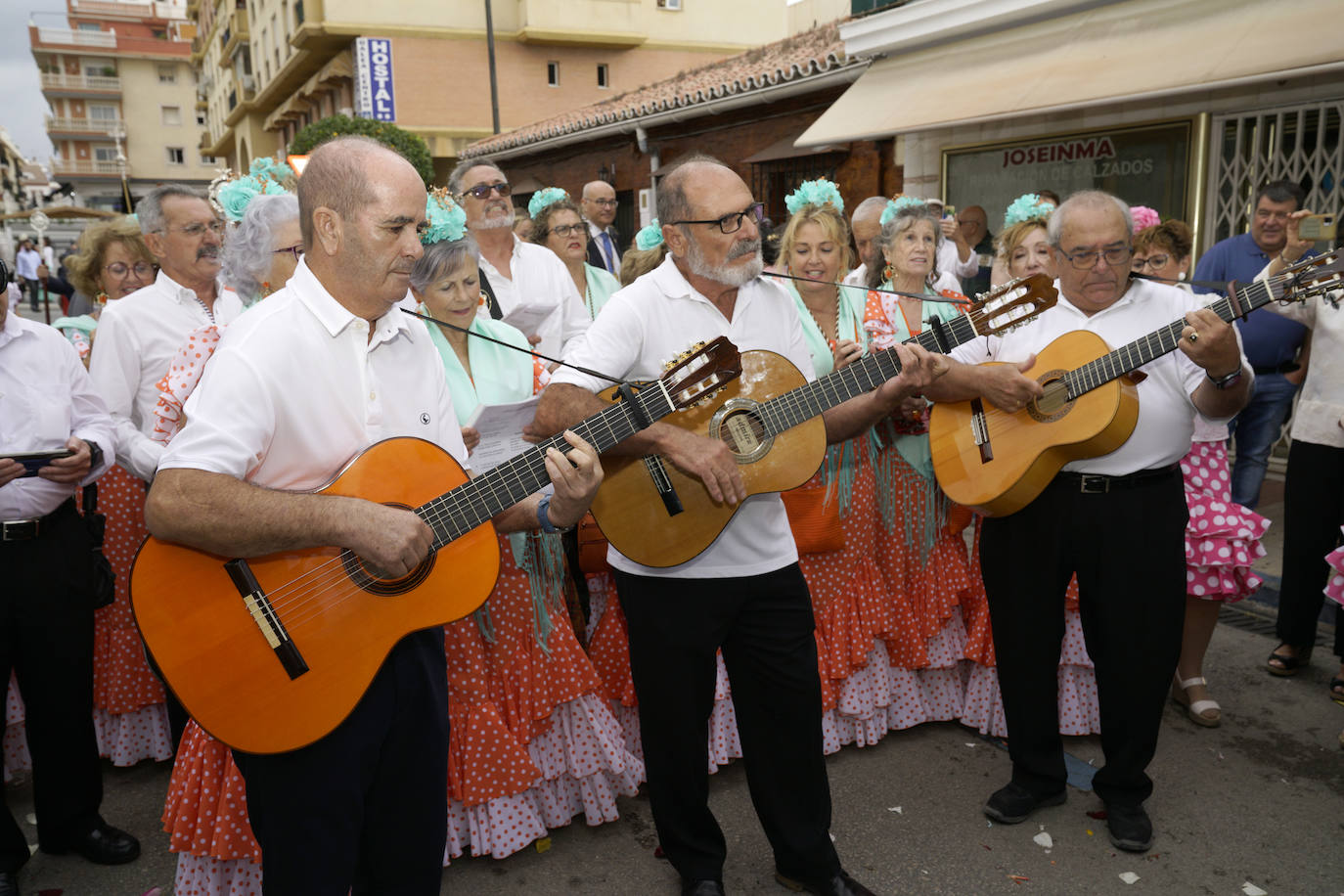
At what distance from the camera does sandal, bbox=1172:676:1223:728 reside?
4.31 m

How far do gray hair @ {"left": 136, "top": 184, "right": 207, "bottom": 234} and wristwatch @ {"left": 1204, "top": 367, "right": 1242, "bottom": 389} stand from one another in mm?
4098

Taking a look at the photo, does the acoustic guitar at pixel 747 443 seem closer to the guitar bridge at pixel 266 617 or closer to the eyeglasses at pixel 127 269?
the guitar bridge at pixel 266 617

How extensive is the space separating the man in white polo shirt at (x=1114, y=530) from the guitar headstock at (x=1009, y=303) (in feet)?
1.12

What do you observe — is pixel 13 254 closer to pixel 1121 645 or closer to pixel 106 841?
pixel 106 841

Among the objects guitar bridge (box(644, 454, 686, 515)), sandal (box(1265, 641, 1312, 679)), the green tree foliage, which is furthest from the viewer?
the green tree foliage

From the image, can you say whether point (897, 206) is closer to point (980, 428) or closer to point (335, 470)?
point (980, 428)

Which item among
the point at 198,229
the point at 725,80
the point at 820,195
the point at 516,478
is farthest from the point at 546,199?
the point at 725,80

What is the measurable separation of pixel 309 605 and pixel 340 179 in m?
0.94

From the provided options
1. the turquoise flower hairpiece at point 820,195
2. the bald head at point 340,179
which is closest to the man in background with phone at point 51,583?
the bald head at point 340,179

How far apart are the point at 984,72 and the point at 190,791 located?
375 inches

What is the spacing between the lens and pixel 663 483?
9.47 feet

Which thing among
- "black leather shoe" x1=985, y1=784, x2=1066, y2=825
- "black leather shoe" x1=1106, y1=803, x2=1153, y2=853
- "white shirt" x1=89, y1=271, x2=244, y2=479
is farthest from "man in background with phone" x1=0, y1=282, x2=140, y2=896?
"black leather shoe" x1=1106, y1=803, x2=1153, y2=853

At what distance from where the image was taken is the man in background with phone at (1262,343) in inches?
239

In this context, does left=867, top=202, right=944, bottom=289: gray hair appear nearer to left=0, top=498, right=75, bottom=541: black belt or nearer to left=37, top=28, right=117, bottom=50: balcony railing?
left=0, top=498, right=75, bottom=541: black belt
